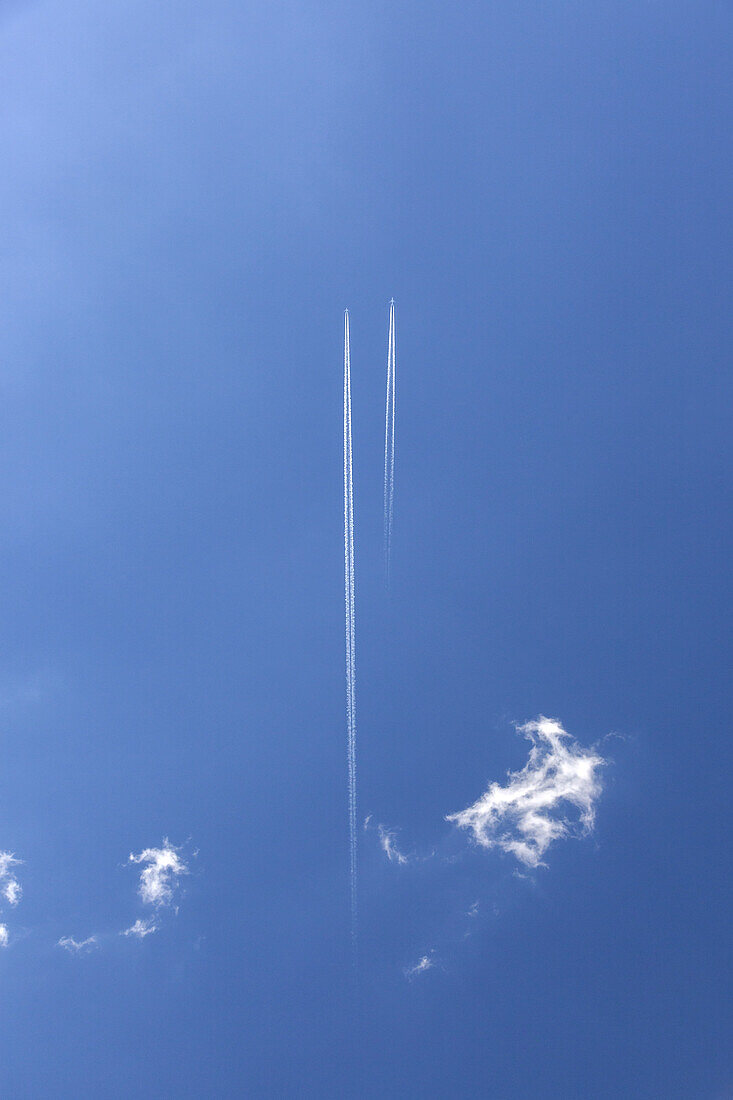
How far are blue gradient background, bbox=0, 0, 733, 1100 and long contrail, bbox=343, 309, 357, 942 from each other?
1.33 m

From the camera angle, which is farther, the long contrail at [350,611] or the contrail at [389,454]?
the contrail at [389,454]

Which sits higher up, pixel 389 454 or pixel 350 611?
pixel 389 454

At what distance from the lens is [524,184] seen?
135 meters

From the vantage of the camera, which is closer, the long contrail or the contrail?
the long contrail

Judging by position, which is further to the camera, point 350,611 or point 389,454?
point 389,454

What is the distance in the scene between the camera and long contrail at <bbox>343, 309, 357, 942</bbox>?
10556 cm

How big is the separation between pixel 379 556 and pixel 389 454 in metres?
14.8

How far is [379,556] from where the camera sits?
387 ft

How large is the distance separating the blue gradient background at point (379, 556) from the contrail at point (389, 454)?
1.60 m

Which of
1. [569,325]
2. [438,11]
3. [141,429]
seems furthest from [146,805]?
[438,11]

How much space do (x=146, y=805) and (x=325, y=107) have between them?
345 feet

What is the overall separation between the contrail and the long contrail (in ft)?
15.2

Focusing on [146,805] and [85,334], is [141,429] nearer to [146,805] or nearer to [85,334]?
[85,334]

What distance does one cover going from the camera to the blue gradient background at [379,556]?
333ft
